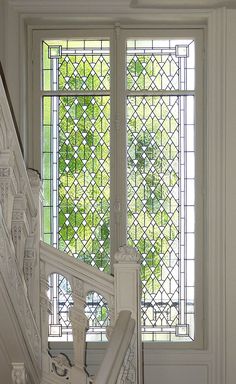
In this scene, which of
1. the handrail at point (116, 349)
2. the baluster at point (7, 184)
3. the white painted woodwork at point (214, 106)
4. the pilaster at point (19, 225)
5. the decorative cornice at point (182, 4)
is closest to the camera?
the handrail at point (116, 349)

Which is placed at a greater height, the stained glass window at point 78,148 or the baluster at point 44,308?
the stained glass window at point 78,148

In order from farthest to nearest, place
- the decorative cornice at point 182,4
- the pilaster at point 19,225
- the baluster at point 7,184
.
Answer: the decorative cornice at point 182,4, the pilaster at point 19,225, the baluster at point 7,184

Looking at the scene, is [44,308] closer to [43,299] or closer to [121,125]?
[43,299]

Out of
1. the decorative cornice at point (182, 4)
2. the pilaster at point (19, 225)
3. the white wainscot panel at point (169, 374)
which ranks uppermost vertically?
the decorative cornice at point (182, 4)

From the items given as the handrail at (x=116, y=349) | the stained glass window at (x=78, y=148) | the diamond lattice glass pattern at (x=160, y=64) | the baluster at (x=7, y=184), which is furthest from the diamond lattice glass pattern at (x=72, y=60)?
the baluster at (x=7, y=184)

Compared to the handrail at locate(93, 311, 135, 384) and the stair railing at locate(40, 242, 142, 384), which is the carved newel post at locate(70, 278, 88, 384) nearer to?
the stair railing at locate(40, 242, 142, 384)

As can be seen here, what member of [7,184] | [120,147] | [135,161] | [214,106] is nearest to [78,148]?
[120,147]

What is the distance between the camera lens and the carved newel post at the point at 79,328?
A: 4.17 meters

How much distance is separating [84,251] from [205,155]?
3.45 feet

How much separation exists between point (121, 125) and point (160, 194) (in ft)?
1.77

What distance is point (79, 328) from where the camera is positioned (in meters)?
4.20

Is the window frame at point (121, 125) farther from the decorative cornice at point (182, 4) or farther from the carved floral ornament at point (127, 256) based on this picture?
the carved floral ornament at point (127, 256)

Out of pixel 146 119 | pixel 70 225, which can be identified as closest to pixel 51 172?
pixel 70 225

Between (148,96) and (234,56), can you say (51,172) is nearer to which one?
(148,96)
